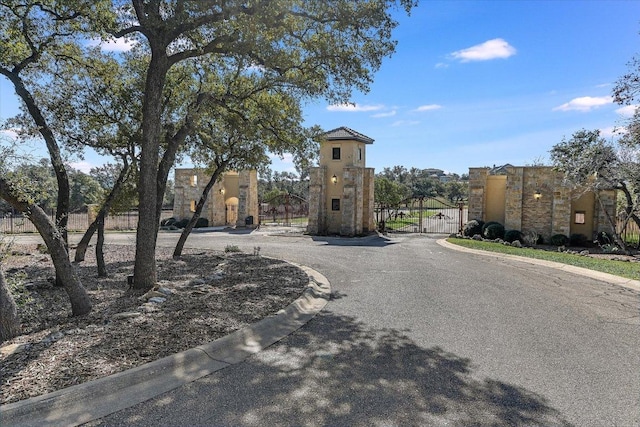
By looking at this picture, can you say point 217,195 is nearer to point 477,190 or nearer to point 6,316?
point 477,190

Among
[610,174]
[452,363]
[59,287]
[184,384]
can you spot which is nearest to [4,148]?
[184,384]

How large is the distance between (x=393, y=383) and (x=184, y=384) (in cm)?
206

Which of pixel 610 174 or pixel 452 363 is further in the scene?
pixel 610 174

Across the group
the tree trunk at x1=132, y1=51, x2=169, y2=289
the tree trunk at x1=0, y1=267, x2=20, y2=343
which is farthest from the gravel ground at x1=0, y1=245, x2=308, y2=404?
the tree trunk at x1=132, y1=51, x2=169, y2=289

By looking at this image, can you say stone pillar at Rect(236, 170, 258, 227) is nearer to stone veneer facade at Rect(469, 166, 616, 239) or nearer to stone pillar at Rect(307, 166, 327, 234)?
stone pillar at Rect(307, 166, 327, 234)

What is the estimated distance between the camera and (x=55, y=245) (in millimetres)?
5480

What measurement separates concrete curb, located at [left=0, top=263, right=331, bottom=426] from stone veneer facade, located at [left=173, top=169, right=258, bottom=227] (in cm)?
2365

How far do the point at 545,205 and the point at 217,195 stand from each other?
72.4 feet

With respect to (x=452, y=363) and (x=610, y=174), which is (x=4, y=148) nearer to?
(x=452, y=363)

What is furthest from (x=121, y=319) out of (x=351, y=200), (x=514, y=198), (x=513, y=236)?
(x=514, y=198)

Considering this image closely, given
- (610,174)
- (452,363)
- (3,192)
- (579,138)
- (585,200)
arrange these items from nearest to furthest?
(452,363) → (3,192) → (610,174) → (585,200) → (579,138)

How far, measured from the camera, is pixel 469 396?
3.64 meters

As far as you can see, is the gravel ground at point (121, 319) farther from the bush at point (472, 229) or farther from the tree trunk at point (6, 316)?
the bush at point (472, 229)

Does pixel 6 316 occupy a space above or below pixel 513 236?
above
